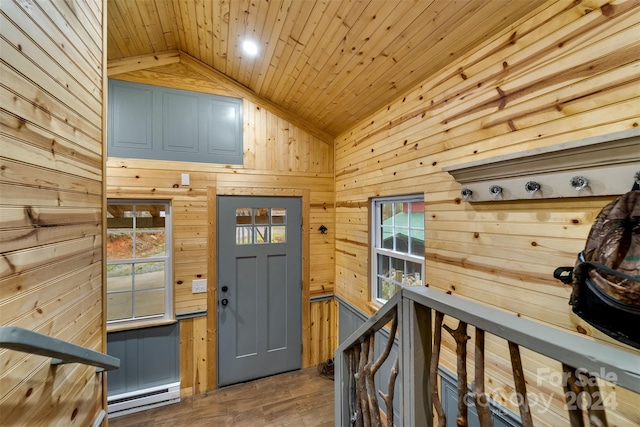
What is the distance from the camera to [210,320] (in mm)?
2982

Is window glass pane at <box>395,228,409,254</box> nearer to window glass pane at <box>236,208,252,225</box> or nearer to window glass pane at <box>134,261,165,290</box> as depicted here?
window glass pane at <box>236,208,252,225</box>

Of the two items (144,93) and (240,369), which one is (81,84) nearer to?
(144,93)

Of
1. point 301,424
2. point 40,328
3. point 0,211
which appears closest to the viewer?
point 0,211

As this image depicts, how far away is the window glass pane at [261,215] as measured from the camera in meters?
3.21

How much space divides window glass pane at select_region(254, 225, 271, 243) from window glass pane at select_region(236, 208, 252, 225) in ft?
0.48

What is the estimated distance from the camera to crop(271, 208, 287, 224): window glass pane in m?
3.27

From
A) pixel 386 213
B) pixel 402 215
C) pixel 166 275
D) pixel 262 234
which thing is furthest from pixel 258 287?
pixel 402 215

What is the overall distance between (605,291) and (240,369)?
10.9 ft

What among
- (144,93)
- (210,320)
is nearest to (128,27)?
(144,93)

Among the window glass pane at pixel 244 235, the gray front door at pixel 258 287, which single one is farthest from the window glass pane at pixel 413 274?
Answer: the window glass pane at pixel 244 235

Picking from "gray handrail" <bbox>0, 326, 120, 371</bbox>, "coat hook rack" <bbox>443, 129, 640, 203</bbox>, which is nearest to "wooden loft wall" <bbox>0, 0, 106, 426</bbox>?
"gray handrail" <bbox>0, 326, 120, 371</bbox>

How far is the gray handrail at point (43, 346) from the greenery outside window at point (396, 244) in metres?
2.12

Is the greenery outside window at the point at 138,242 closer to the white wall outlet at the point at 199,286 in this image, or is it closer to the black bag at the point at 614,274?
the white wall outlet at the point at 199,286

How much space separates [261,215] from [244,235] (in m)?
0.31
